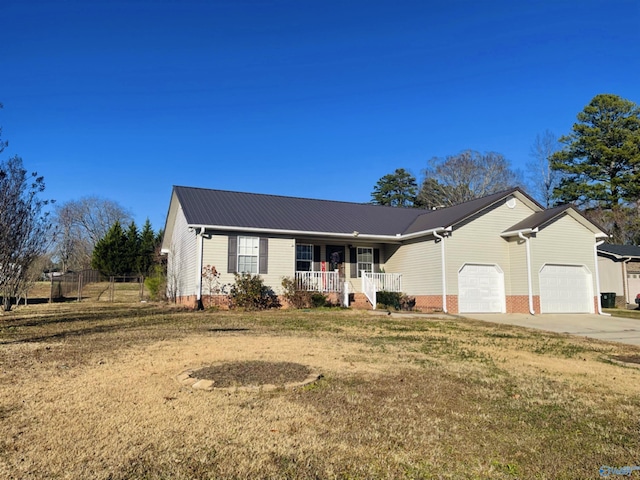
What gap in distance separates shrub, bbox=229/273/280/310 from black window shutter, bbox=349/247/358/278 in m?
4.88

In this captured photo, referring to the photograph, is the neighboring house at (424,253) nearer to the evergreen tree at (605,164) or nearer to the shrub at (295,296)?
the shrub at (295,296)

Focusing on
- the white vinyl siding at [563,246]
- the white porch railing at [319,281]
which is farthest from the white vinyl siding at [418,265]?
the white vinyl siding at [563,246]

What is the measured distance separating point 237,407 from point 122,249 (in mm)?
38499

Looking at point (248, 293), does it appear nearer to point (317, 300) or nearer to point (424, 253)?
point (317, 300)

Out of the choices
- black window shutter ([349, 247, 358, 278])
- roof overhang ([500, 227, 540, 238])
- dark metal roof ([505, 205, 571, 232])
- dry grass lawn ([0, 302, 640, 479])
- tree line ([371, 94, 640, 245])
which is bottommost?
dry grass lawn ([0, 302, 640, 479])

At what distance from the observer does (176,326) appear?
1142 centimetres

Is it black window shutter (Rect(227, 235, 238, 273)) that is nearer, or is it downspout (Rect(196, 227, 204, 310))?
downspout (Rect(196, 227, 204, 310))

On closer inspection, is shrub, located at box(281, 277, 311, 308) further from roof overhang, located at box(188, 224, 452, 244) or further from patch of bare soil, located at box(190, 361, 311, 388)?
patch of bare soil, located at box(190, 361, 311, 388)

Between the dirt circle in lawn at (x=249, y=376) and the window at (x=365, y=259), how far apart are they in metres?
14.8

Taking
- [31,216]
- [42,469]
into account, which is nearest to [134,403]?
[42,469]

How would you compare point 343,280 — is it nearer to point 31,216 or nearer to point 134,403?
point 31,216

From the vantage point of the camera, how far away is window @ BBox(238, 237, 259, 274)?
59.2ft

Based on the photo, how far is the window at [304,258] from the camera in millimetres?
19969

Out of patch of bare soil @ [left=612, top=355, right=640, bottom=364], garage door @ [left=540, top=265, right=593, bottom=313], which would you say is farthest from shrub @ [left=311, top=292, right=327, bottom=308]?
patch of bare soil @ [left=612, top=355, right=640, bottom=364]
